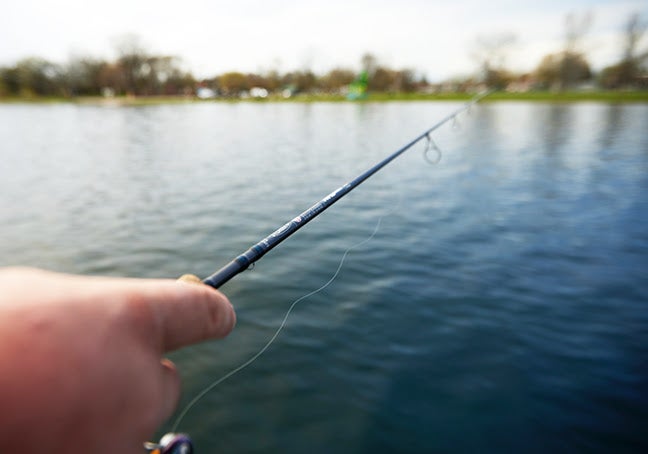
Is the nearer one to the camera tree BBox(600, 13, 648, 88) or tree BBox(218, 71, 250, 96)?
tree BBox(600, 13, 648, 88)

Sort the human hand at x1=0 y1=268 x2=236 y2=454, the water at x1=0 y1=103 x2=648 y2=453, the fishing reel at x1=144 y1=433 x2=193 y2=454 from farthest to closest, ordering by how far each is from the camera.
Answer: the water at x1=0 y1=103 x2=648 y2=453 → the fishing reel at x1=144 y1=433 x2=193 y2=454 → the human hand at x1=0 y1=268 x2=236 y2=454

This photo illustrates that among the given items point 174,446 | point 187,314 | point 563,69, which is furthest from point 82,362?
point 563,69

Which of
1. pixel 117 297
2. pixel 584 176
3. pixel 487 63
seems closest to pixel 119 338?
pixel 117 297

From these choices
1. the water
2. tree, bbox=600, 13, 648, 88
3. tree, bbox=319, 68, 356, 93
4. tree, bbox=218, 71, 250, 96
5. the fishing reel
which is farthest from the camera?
tree, bbox=218, 71, 250, 96

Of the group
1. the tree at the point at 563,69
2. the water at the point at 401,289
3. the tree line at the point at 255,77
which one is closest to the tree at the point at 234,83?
the tree line at the point at 255,77

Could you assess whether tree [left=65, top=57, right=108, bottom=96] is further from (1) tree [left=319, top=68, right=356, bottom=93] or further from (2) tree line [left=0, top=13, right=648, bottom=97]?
(1) tree [left=319, top=68, right=356, bottom=93]

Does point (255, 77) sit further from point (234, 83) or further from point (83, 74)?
point (83, 74)

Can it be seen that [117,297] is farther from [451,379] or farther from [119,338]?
[451,379]

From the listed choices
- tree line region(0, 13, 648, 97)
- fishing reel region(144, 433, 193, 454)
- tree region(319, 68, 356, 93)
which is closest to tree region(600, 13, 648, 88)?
tree line region(0, 13, 648, 97)
